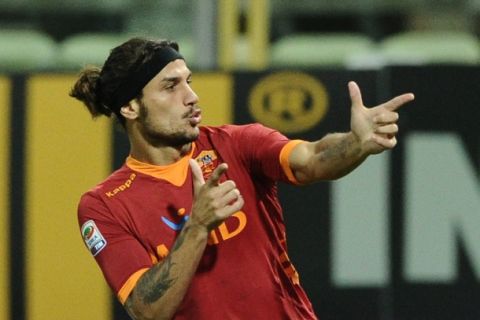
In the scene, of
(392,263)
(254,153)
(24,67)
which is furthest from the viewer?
(24,67)

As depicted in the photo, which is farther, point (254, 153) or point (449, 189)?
point (449, 189)

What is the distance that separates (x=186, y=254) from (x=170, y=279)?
10 cm

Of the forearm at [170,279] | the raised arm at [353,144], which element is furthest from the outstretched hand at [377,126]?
the forearm at [170,279]

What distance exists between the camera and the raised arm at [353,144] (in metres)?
3.66

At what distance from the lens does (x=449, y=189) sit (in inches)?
252

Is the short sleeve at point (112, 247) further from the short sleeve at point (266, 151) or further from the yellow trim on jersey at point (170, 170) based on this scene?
the short sleeve at point (266, 151)

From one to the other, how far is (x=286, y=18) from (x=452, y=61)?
0.96 m

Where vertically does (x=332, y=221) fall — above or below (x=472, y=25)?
below

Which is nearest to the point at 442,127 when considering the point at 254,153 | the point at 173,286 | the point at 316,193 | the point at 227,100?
the point at 316,193

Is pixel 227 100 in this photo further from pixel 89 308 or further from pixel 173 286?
pixel 173 286

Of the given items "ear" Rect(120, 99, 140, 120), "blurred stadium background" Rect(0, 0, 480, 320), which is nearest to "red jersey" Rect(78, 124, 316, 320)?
"ear" Rect(120, 99, 140, 120)

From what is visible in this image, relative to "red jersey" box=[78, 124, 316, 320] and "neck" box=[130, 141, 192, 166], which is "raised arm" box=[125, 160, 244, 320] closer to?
"red jersey" box=[78, 124, 316, 320]

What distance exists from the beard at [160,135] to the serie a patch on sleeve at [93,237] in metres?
0.38

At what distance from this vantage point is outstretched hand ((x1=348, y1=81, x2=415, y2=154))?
365 cm
